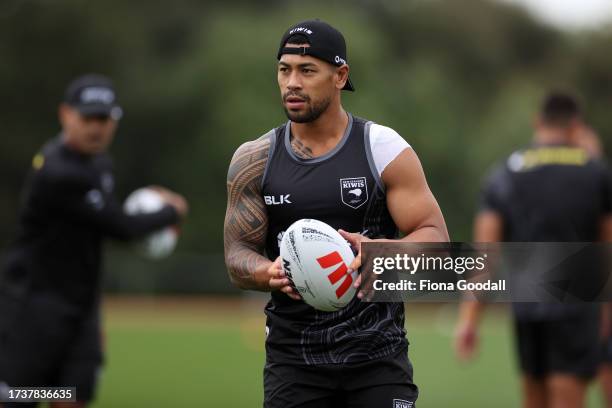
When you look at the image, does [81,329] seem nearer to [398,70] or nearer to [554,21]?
[398,70]

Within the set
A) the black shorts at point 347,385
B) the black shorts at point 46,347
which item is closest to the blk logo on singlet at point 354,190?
the black shorts at point 347,385

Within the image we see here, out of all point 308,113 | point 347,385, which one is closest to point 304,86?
point 308,113

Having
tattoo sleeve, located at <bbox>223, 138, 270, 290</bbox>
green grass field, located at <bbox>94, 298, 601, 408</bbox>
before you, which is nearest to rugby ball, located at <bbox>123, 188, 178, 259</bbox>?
tattoo sleeve, located at <bbox>223, 138, 270, 290</bbox>

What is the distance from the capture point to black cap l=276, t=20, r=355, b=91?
17.1 ft

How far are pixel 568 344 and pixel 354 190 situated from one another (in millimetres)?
3869

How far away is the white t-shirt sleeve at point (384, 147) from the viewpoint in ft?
16.8

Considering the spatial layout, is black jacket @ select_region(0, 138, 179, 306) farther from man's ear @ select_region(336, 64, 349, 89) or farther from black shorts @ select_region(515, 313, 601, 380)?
black shorts @ select_region(515, 313, 601, 380)

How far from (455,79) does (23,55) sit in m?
22.2

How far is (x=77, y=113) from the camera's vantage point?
305 inches

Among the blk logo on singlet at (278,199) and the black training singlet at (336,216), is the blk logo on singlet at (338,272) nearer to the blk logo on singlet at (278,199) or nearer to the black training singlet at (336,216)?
the black training singlet at (336,216)

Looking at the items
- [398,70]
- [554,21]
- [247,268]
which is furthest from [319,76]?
[554,21]

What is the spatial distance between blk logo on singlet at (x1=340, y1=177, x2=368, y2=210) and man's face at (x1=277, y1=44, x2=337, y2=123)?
37cm
